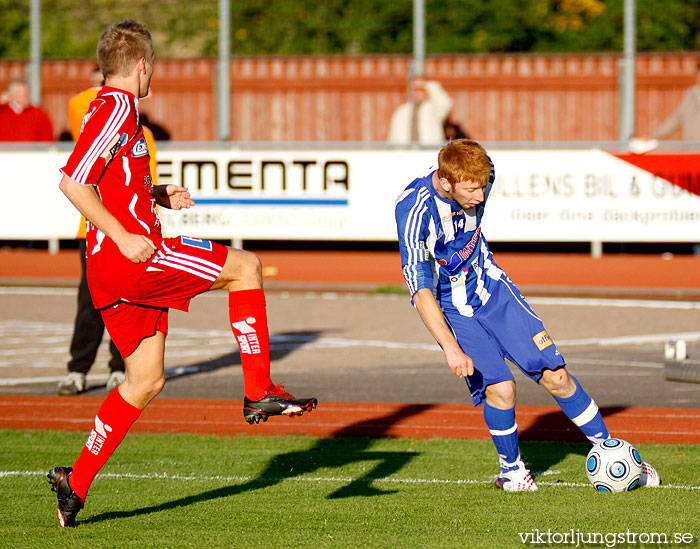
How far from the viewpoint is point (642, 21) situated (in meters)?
29.3

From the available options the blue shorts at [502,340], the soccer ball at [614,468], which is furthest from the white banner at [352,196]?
the soccer ball at [614,468]

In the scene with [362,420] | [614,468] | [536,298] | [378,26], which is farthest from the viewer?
[378,26]

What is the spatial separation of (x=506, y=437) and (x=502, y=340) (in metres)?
0.49

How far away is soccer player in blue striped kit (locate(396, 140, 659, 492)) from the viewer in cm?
580

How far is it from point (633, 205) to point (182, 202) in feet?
35.0

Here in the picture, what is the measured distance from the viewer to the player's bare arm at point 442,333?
17.8 feet

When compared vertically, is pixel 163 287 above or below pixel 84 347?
above

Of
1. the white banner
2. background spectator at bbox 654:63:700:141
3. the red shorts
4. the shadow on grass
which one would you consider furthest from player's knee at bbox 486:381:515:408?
background spectator at bbox 654:63:700:141

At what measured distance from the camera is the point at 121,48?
17.0 ft

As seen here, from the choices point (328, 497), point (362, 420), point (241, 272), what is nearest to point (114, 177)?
point (241, 272)

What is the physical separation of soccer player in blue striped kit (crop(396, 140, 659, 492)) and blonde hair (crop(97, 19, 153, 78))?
1.45m

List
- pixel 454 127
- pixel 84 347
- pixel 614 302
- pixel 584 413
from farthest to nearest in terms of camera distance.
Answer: pixel 454 127 → pixel 614 302 → pixel 84 347 → pixel 584 413

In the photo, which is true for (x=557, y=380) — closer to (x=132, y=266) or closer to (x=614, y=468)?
(x=614, y=468)

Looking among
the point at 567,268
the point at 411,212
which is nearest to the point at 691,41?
the point at 567,268
